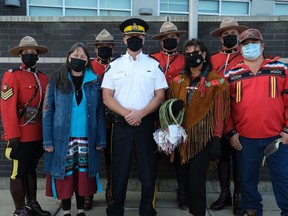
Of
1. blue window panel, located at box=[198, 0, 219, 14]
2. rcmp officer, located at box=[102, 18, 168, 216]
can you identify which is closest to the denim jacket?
rcmp officer, located at box=[102, 18, 168, 216]

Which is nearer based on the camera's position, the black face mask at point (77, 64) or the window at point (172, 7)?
the black face mask at point (77, 64)

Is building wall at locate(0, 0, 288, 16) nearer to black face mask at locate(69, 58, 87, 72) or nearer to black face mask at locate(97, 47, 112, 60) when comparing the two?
black face mask at locate(97, 47, 112, 60)

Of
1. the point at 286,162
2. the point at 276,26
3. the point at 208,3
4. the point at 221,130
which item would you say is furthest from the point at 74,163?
the point at 208,3

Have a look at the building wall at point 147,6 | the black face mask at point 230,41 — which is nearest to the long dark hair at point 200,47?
the black face mask at point 230,41

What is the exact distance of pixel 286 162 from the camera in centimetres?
345

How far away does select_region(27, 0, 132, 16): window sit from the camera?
30.5 ft

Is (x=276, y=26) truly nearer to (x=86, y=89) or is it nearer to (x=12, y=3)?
(x=86, y=89)

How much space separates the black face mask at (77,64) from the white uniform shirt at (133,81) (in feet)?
0.89

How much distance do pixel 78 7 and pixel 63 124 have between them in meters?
6.75

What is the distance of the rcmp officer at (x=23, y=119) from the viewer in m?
3.71

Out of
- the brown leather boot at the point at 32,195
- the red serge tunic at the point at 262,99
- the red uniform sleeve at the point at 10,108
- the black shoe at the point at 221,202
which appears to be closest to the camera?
the red serge tunic at the point at 262,99

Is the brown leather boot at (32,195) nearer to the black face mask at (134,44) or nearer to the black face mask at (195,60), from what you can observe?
the black face mask at (134,44)

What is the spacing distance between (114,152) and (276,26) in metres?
3.22

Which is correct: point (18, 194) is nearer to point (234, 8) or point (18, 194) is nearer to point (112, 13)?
point (112, 13)
